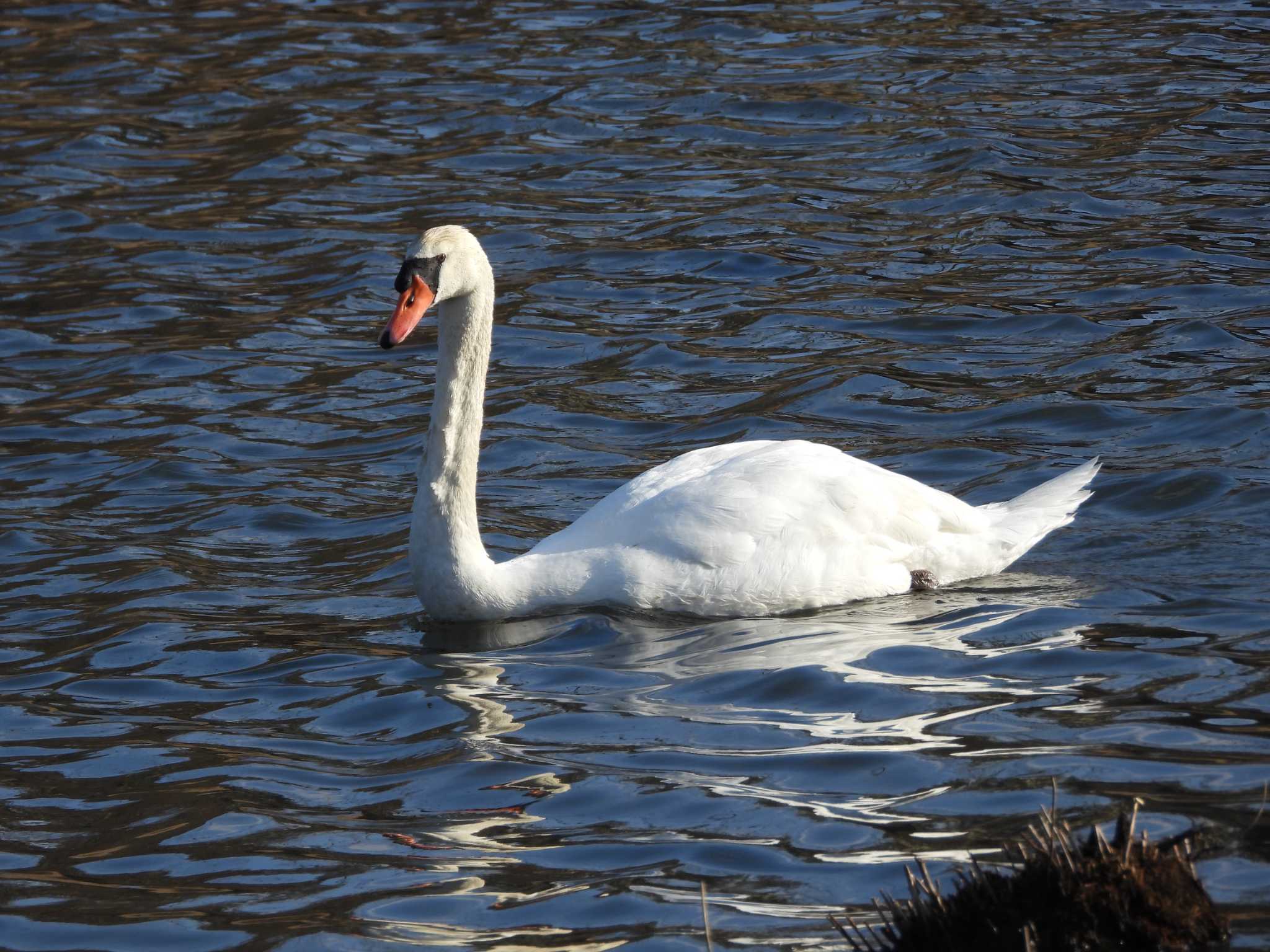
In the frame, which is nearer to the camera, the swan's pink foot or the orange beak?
the orange beak

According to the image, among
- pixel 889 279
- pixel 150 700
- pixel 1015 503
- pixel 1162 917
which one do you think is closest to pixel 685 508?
pixel 1015 503

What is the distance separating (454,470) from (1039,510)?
2.51m

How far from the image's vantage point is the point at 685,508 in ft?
25.8

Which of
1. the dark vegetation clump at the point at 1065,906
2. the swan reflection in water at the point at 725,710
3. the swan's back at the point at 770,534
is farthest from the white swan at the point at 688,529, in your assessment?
the dark vegetation clump at the point at 1065,906

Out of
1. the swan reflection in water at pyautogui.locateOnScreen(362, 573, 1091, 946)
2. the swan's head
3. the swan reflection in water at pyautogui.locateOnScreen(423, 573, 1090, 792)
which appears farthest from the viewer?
the swan's head

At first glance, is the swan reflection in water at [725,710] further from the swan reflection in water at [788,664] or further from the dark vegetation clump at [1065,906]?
the dark vegetation clump at [1065,906]

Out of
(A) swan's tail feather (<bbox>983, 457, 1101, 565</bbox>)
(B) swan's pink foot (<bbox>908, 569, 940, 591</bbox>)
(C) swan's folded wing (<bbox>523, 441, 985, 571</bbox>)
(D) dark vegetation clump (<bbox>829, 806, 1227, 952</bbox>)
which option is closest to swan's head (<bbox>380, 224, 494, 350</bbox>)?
(C) swan's folded wing (<bbox>523, 441, 985, 571</bbox>)

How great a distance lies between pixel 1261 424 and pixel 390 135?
909 cm

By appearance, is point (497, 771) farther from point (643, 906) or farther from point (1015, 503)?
point (1015, 503)

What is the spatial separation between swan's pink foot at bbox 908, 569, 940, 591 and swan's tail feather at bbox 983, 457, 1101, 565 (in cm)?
37

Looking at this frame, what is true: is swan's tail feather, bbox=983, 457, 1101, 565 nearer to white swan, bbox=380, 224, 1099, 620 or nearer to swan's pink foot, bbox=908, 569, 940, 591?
white swan, bbox=380, 224, 1099, 620

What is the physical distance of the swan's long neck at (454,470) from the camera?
8.02 metres

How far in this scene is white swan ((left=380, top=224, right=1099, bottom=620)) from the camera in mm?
7809

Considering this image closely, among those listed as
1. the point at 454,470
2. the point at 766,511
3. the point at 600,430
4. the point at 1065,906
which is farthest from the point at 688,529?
the point at 1065,906
